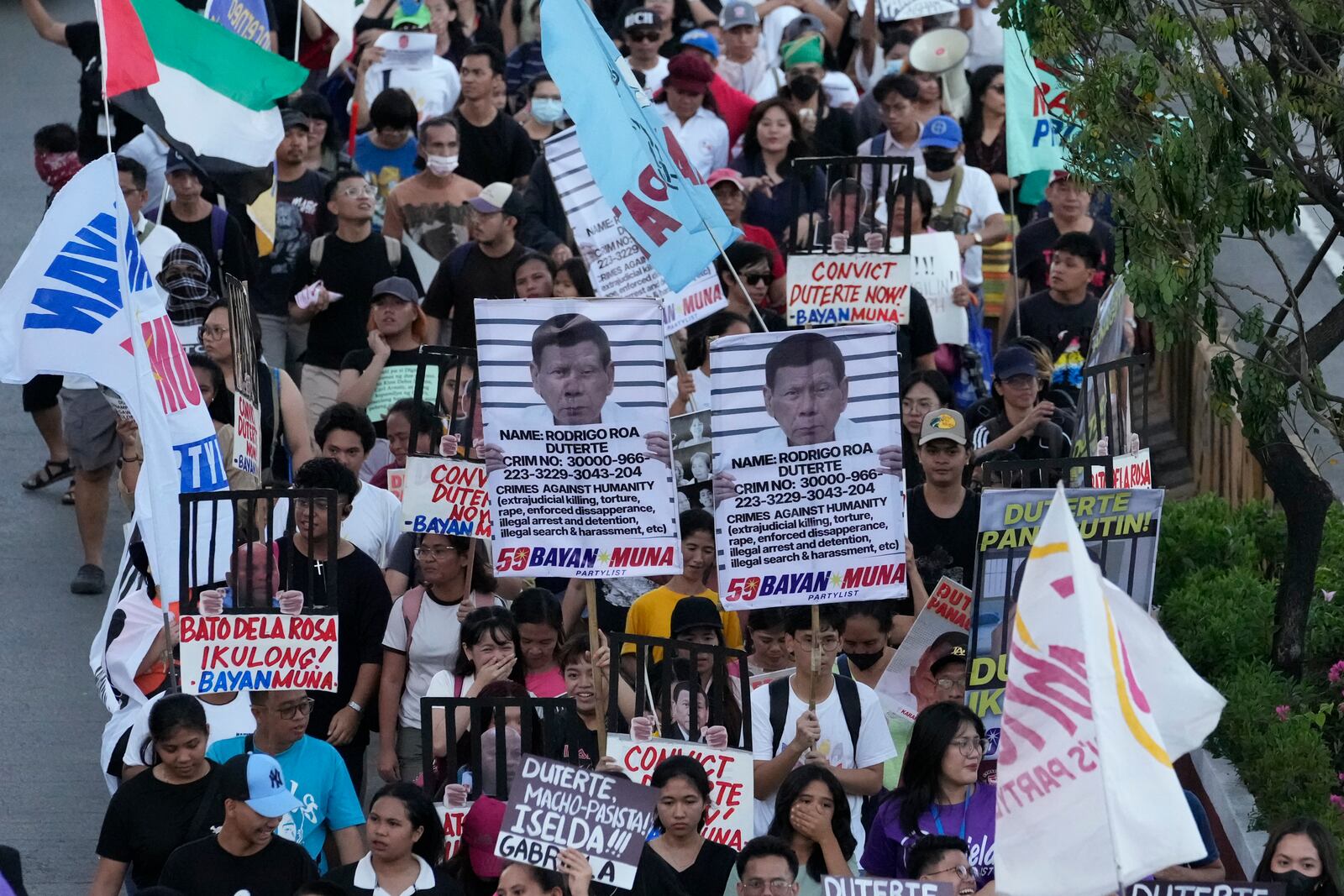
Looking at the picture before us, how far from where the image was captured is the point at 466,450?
11.1m

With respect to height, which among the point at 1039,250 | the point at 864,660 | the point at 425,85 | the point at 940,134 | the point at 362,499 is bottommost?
the point at 864,660

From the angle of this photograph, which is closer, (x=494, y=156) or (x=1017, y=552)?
(x=1017, y=552)

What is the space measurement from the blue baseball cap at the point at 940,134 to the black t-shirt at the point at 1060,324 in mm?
1669

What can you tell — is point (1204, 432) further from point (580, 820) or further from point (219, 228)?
point (580, 820)

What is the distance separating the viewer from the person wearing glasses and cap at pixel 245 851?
871cm

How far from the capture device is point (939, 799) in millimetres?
8891

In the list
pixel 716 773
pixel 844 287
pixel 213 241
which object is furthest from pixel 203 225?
pixel 716 773

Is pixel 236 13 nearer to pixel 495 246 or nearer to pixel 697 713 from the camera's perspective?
pixel 495 246

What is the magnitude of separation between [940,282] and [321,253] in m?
3.60

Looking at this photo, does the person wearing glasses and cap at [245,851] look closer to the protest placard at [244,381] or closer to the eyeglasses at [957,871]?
the eyeglasses at [957,871]

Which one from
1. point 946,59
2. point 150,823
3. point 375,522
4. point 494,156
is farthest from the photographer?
point 946,59

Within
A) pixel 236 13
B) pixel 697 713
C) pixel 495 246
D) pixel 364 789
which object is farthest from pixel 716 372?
pixel 236 13

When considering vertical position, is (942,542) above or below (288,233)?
below

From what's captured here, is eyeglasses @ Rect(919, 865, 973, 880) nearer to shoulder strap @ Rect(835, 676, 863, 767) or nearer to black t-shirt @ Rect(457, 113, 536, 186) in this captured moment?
shoulder strap @ Rect(835, 676, 863, 767)
